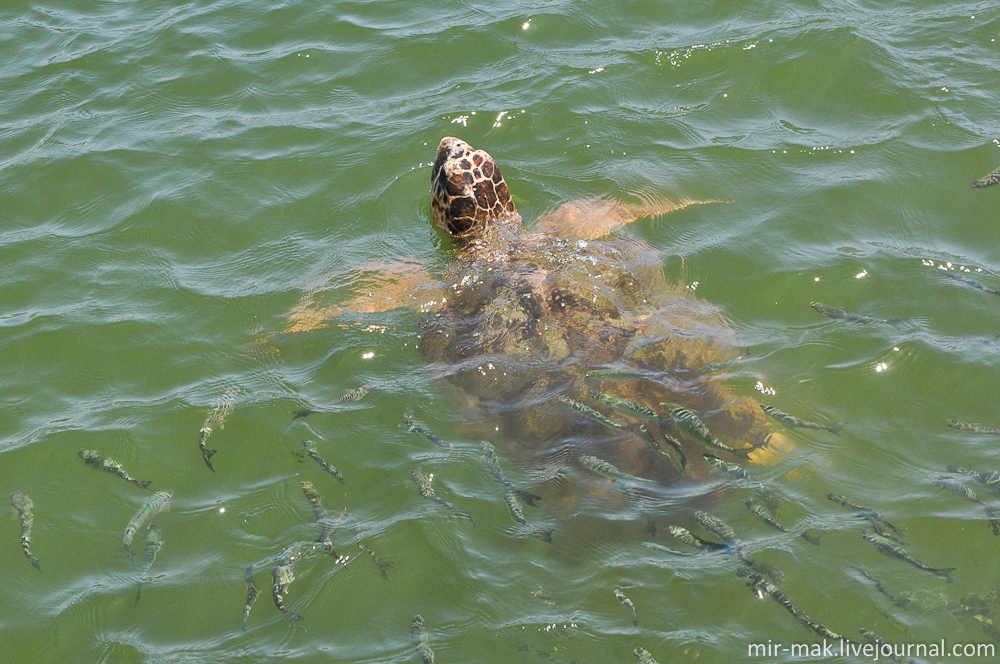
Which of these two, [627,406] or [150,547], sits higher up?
[627,406]

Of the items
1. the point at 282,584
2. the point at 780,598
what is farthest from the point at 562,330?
the point at 282,584

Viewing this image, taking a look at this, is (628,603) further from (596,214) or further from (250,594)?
(596,214)

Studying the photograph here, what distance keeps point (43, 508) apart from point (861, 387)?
580cm

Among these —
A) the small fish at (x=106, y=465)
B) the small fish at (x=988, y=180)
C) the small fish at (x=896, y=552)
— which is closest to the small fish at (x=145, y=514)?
the small fish at (x=106, y=465)

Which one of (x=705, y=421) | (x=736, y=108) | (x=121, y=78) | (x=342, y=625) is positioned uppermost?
(x=121, y=78)

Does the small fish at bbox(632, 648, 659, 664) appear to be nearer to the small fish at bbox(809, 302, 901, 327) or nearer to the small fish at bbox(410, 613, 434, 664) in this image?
the small fish at bbox(410, 613, 434, 664)

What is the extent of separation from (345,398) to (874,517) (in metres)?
3.70

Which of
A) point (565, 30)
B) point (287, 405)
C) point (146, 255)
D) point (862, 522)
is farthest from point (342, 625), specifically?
point (565, 30)

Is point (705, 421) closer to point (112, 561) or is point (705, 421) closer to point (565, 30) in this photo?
point (112, 561)

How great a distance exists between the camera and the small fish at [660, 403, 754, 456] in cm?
513

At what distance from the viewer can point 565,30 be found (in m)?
9.93

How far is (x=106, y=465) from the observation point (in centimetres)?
578

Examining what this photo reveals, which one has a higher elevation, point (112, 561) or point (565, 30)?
point (565, 30)

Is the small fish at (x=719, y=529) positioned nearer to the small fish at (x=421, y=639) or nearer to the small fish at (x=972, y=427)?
the small fish at (x=421, y=639)
